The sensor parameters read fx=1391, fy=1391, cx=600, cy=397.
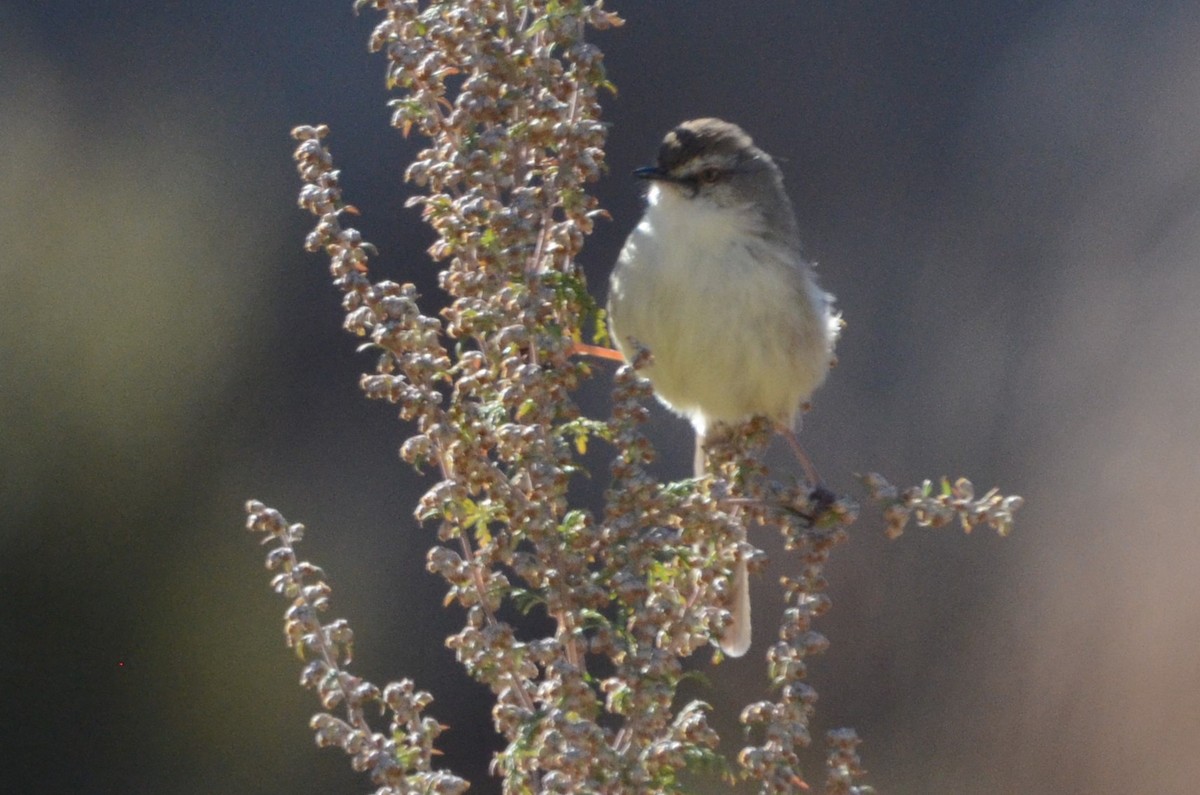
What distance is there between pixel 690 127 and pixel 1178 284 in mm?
2541

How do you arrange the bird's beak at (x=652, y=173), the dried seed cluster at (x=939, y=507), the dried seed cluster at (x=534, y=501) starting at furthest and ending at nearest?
the bird's beak at (x=652, y=173) < the dried seed cluster at (x=939, y=507) < the dried seed cluster at (x=534, y=501)

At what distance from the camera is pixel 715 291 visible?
139 inches

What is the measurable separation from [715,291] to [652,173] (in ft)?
1.11

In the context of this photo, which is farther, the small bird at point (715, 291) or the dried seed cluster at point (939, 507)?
the small bird at point (715, 291)

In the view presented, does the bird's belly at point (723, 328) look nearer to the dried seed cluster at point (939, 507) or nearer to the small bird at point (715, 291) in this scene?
the small bird at point (715, 291)

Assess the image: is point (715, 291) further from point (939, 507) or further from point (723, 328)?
point (939, 507)

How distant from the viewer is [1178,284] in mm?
5211

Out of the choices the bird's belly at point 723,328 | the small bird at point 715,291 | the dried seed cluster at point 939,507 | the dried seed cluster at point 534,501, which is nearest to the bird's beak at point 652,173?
the small bird at point 715,291

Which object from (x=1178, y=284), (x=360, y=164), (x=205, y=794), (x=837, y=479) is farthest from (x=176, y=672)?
(x=1178, y=284)

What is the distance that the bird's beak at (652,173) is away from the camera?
3.49m

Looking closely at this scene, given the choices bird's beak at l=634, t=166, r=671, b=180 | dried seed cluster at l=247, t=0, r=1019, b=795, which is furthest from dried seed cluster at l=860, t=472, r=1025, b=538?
bird's beak at l=634, t=166, r=671, b=180

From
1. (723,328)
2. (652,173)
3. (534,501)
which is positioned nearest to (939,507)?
(534,501)

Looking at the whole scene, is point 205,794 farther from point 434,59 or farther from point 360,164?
point 434,59

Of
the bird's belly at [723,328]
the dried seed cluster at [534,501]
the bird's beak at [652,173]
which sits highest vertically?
the bird's beak at [652,173]
